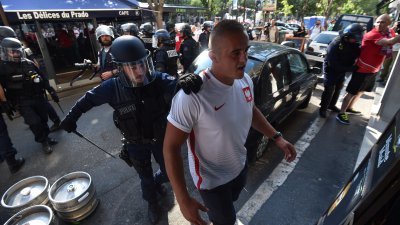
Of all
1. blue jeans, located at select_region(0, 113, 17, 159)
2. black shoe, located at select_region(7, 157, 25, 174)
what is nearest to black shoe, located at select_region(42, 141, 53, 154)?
black shoe, located at select_region(7, 157, 25, 174)

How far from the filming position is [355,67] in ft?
15.2

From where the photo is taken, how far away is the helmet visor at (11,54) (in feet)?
12.1

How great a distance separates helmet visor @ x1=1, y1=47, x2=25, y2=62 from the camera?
369 centimetres

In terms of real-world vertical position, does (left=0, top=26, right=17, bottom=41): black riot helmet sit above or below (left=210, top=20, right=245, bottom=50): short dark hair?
below

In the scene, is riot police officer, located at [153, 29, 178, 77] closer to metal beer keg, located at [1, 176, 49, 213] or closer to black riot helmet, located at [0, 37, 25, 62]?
black riot helmet, located at [0, 37, 25, 62]

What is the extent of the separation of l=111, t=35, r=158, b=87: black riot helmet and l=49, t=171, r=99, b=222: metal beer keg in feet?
4.63

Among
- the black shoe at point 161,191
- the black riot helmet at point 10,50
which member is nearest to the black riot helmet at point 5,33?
the black riot helmet at point 10,50

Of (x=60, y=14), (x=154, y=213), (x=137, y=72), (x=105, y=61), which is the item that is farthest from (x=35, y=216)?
(x=60, y=14)

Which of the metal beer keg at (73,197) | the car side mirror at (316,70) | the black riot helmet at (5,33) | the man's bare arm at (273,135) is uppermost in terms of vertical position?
the black riot helmet at (5,33)

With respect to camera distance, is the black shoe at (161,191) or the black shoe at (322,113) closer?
the black shoe at (161,191)

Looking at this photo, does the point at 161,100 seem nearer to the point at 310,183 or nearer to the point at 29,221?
the point at 29,221

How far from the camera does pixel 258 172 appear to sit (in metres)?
3.55

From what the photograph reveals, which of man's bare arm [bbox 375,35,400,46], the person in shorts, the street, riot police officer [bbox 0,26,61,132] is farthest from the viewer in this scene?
riot police officer [bbox 0,26,61,132]

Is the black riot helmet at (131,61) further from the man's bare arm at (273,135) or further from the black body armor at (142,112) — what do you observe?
the man's bare arm at (273,135)
